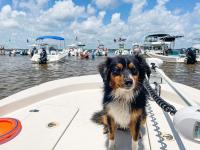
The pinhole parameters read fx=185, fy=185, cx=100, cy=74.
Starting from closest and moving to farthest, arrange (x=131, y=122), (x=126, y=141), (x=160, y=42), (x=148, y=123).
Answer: (x=131, y=122)
(x=126, y=141)
(x=148, y=123)
(x=160, y=42)

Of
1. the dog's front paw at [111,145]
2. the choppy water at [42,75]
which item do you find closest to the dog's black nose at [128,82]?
the dog's front paw at [111,145]

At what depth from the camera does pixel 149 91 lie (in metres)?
2.60

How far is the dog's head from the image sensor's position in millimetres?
2021

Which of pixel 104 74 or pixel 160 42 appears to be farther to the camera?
pixel 160 42

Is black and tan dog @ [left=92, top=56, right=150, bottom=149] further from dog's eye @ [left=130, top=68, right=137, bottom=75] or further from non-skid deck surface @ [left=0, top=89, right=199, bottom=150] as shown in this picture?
non-skid deck surface @ [left=0, top=89, right=199, bottom=150]

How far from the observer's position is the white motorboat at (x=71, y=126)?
218 cm

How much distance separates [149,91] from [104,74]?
2.56 feet

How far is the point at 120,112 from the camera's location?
2.18m

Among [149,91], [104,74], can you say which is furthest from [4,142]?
[149,91]

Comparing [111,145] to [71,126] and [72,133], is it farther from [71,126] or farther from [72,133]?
[71,126]

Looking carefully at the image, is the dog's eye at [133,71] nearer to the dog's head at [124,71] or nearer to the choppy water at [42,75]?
the dog's head at [124,71]

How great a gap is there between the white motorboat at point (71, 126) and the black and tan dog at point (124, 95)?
31cm

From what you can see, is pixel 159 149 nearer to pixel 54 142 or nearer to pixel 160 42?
pixel 54 142

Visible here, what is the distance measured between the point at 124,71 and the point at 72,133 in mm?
1116
